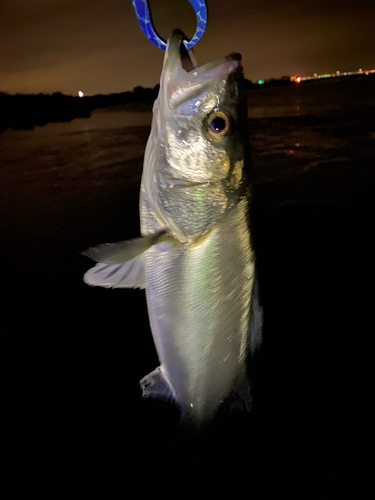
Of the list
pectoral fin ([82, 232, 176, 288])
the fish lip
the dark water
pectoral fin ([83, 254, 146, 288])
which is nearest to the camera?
the fish lip

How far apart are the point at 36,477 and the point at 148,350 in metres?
1.50

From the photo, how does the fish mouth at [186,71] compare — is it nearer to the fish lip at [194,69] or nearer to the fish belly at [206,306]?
the fish lip at [194,69]

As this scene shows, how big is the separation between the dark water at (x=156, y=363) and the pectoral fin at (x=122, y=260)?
613 millimetres

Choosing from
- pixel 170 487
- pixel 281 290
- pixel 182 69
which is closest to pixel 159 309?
pixel 182 69

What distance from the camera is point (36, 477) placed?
8.28 ft

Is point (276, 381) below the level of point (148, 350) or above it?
below

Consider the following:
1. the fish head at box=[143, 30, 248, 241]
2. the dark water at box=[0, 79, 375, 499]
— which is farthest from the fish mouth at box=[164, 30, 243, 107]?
the dark water at box=[0, 79, 375, 499]

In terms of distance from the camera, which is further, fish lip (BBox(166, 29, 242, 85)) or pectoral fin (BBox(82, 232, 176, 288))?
pectoral fin (BBox(82, 232, 176, 288))

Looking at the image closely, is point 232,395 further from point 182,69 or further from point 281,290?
point 281,290

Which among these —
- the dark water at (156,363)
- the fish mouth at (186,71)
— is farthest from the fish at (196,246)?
the dark water at (156,363)

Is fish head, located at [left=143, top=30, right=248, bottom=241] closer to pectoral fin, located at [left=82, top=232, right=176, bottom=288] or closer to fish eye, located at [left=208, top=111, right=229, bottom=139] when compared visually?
fish eye, located at [left=208, top=111, right=229, bottom=139]

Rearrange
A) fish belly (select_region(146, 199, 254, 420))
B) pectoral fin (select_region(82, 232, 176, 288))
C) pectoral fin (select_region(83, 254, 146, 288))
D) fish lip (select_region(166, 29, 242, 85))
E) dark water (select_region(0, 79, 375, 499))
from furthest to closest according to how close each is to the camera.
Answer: dark water (select_region(0, 79, 375, 499)), pectoral fin (select_region(83, 254, 146, 288)), fish belly (select_region(146, 199, 254, 420)), pectoral fin (select_region(82, 232, 176, 288)), fish lip (select_region(166, 29, 242, 85))

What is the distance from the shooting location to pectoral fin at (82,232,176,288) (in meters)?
1.64

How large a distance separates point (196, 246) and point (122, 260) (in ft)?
1.32
